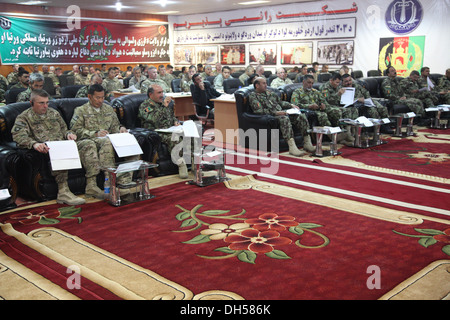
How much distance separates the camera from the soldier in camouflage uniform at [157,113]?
5746 millimetres

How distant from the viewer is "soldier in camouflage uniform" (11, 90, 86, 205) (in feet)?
15.0

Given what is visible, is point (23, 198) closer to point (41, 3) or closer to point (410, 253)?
point (410, 253)

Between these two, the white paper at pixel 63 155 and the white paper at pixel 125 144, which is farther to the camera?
the white paper at pixel 125 144

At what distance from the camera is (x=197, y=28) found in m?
18.9

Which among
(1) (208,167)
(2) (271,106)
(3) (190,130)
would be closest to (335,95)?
(2) (271,106)

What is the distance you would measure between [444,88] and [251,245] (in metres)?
8.37

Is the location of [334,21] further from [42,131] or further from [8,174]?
[8,174]

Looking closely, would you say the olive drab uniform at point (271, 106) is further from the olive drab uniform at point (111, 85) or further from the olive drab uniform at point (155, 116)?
the olive drab uniform at point (111, 85)

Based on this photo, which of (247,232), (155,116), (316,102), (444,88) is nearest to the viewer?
(247,232)

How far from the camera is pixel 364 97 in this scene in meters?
8.20

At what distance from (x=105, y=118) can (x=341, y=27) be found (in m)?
10.6

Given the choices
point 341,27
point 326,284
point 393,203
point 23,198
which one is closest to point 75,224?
point 23,198

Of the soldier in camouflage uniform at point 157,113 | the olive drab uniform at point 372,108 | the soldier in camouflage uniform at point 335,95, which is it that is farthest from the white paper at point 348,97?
the soldier in camouflage uniform at point 157,113

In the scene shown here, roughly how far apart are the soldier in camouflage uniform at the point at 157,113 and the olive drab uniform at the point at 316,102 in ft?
8.31
